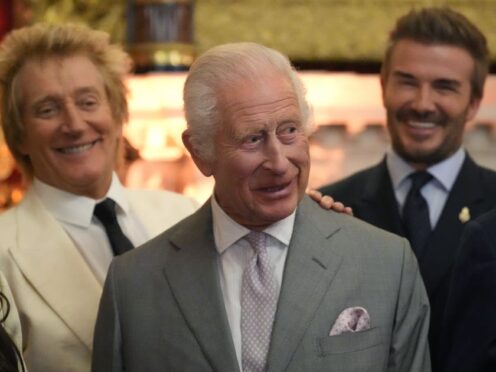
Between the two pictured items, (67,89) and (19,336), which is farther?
(67,89)

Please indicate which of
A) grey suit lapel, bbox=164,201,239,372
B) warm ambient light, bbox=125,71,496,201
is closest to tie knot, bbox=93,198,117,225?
grey suit lapel, bbox=164,201,239,372

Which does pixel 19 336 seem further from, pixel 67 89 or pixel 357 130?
pixel 357 130

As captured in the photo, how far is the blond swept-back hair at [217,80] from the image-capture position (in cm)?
298

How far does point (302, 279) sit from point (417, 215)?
81cm

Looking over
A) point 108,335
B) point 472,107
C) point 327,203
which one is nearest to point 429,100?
point 472,107

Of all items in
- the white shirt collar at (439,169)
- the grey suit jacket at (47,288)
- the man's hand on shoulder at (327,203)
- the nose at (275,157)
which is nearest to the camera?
the nose at (275,157)

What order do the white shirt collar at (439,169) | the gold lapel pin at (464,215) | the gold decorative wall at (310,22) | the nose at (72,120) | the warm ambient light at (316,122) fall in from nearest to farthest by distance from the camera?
the nose at (72,120), the gold lapel pin at (464,215), the white shirt collar at (439,169), the warm ambient light at (316,122), the gold decorative wall at (310,22)

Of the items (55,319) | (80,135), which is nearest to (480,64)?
(80,135)

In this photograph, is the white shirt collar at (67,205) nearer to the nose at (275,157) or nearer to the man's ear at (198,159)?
the man's ear at (198,159)

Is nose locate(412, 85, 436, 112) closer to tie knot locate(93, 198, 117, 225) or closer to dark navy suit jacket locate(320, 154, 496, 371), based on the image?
dark navy suit jacket locate(320, 154, 496, 371)

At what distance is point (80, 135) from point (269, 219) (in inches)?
31.1

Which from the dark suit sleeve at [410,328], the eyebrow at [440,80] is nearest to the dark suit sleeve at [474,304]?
the dark suit sleeve at [410,328]

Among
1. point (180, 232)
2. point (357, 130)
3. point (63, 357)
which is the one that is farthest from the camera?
point (357, 130)

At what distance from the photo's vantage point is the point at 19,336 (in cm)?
325
